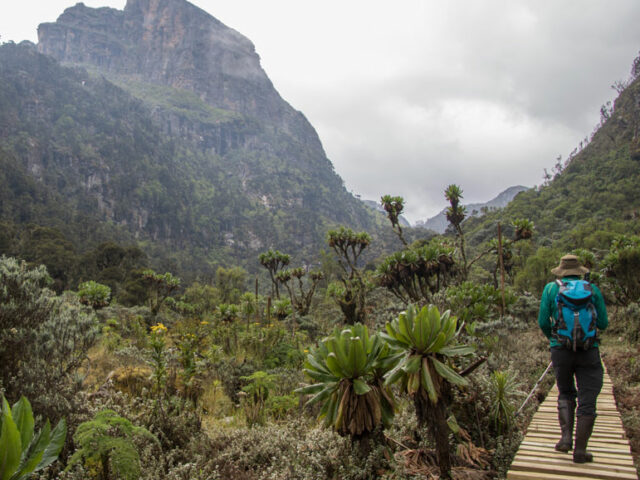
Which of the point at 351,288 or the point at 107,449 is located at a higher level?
the point at 351,288

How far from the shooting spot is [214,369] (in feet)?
25.7

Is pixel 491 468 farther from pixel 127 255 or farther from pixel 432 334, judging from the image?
pixel 127 255

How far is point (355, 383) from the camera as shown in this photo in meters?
3.47

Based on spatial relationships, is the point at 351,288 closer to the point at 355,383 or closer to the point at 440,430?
the point at 355,383

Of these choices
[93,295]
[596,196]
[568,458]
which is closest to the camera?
[568,458]

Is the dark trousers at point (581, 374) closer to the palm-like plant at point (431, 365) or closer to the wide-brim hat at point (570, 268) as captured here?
the wide-brim hat at point (570, 268)

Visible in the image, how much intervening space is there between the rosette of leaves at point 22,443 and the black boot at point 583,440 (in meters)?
3.45

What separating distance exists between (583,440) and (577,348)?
26.8 inches

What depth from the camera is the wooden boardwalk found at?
2.78m

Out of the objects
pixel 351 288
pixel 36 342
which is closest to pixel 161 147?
pixel 351 288

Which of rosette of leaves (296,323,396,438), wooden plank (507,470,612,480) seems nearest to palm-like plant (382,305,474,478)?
rosette of leaves (296,323,396,438)

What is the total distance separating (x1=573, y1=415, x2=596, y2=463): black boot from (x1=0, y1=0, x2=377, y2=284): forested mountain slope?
3701cm

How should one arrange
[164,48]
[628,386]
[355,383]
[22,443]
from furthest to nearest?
[164,48]
[628,386]
[355,383]
[22,443]

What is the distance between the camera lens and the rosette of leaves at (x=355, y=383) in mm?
3498
